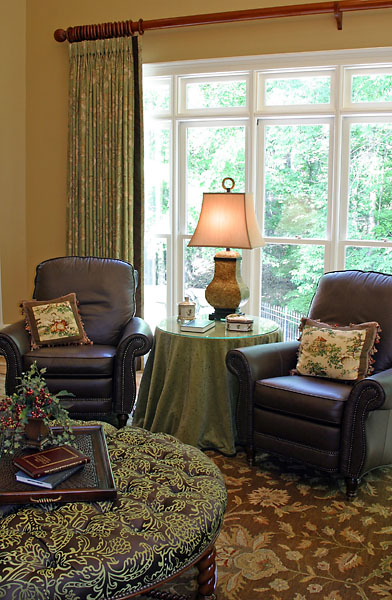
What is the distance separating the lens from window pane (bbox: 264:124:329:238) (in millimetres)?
4766

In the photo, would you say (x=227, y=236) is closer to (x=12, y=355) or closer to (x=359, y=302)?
(x=359, y=302)

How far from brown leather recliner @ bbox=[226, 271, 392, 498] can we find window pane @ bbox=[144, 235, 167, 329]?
195cm

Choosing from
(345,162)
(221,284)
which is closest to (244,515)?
(221,284)

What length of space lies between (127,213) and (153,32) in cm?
144

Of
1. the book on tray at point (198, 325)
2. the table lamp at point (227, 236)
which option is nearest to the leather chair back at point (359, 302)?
the table lamp at point (227, 236)

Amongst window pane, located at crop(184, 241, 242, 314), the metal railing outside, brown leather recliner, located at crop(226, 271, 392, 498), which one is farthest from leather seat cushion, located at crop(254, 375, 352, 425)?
window pane, located at crop(184, 241, 242, 314)

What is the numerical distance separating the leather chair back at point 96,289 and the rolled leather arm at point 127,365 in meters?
0.41

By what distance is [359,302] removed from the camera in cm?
354

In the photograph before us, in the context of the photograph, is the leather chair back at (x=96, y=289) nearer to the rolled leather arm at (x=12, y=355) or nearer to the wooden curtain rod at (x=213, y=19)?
the rolled leather arm at (x=12, y=355)

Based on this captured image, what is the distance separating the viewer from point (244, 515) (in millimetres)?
2820

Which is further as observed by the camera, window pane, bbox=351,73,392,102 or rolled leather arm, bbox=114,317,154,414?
window pane, bbox=351,73,392,102

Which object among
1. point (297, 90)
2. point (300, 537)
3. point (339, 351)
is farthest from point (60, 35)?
point (300, 537)

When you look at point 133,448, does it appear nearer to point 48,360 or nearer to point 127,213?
point 48,360

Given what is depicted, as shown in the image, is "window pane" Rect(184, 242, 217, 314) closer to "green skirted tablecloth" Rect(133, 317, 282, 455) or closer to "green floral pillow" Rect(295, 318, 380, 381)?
"green skirted tablecloth" Rect(133, 317, 282, 455)
